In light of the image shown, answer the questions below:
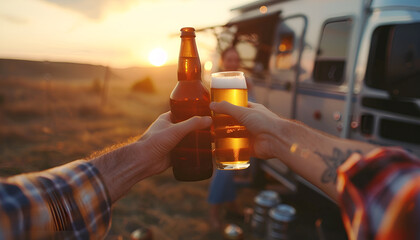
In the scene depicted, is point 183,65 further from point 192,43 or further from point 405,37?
point 405,37

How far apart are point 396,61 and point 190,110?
291cm

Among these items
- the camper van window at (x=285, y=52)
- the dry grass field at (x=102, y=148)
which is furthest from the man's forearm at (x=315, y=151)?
the camper van window at (x=285, y=52)

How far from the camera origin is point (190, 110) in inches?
72.5

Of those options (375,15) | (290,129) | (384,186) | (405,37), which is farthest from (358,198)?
(375,15)

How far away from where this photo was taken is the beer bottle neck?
189 centimetres

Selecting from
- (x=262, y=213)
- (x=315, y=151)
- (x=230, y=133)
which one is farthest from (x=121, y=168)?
(x=262, y=213)

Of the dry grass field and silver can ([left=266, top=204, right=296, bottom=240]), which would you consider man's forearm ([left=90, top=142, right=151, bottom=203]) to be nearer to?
the dry grass field

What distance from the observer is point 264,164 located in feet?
19.9

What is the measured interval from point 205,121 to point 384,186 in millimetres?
993

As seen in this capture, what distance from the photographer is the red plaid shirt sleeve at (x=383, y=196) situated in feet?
2.52

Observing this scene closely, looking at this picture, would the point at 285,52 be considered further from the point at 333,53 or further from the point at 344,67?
the point at 344,67

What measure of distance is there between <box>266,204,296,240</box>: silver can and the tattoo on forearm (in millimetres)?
2589

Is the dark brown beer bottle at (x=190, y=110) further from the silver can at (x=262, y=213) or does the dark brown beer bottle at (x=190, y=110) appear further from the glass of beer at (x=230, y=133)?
the silver can at (x=262, y=213)

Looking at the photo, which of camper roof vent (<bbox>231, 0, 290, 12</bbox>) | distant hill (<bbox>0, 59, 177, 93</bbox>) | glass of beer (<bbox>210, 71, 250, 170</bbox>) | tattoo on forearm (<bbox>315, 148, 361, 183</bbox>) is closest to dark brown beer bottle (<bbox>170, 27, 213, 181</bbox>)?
glass of beer (<bbox>210, 71, 250, 170</bbox>)
